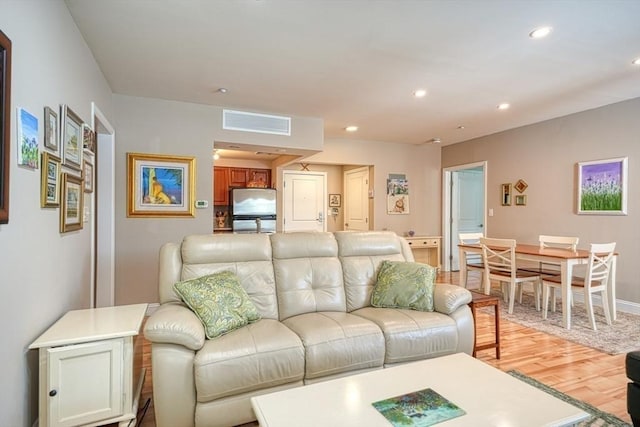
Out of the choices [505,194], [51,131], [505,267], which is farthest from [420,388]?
[505,194]

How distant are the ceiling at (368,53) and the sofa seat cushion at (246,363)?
2010 millimetres

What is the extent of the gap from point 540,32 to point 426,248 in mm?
4287

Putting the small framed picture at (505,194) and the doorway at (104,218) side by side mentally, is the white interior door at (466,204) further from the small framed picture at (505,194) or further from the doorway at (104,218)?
the doorway at (104,218)

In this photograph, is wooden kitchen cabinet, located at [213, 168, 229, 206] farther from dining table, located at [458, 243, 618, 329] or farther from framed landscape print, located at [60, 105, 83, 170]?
dining table, located at [458, 243, 618, 329]

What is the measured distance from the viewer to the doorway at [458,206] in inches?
269

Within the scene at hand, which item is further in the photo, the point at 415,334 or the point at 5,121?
the point at 415,334

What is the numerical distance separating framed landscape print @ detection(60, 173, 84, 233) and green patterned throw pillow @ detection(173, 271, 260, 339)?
2.58 ft

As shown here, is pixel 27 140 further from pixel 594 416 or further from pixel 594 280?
pixel 594 280

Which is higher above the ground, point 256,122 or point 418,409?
point 256,122

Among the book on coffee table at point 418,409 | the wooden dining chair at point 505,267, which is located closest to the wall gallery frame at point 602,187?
the wooden dining chair at point 505,267

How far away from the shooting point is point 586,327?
137 inches

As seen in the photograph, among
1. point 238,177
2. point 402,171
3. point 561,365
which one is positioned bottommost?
point 561,365

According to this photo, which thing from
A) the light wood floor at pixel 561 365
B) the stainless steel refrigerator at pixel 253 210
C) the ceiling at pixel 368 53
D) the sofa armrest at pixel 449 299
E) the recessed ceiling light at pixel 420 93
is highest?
the recessed ceiling light at pixel 420 93

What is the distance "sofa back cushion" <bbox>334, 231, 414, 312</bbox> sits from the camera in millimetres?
2701
